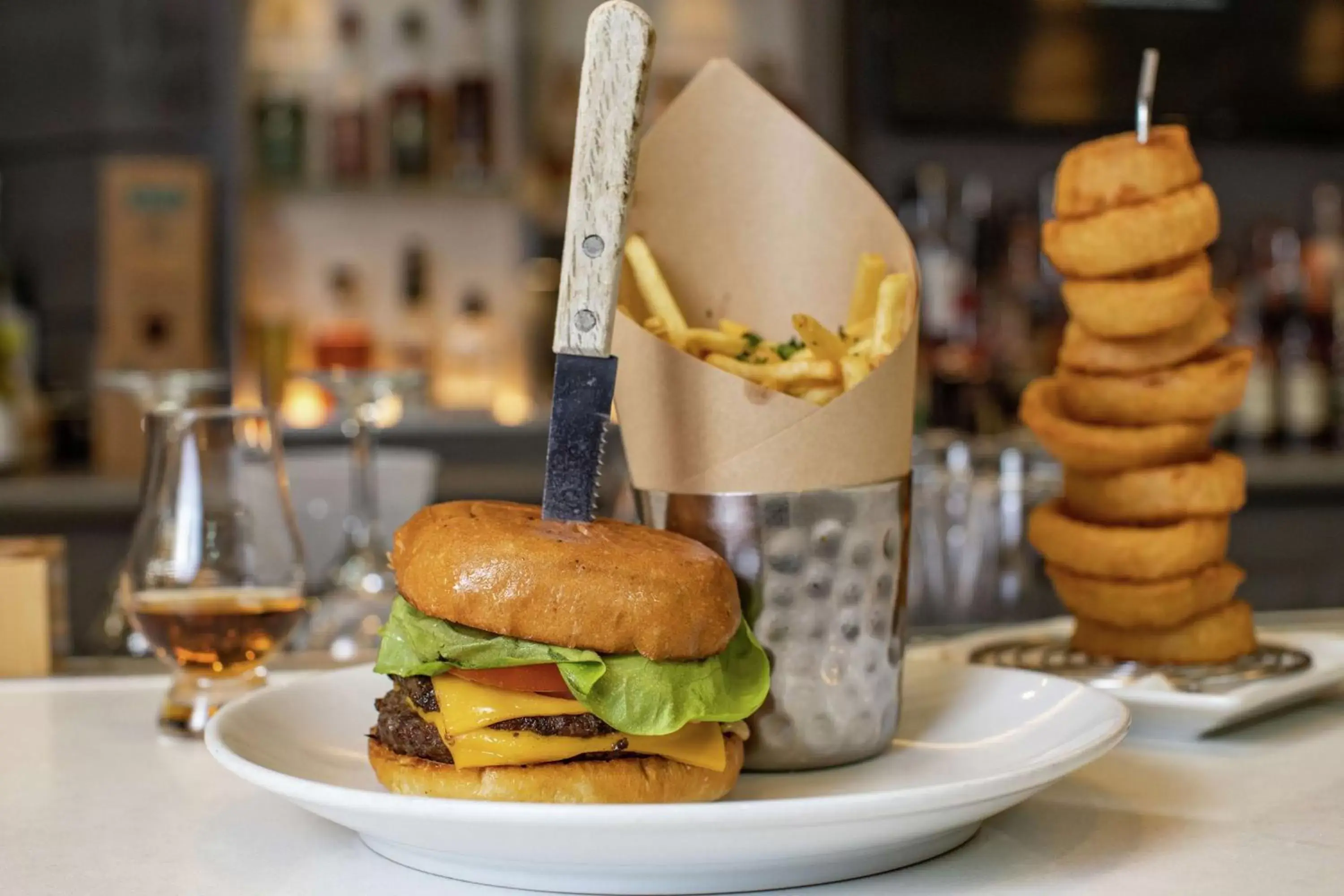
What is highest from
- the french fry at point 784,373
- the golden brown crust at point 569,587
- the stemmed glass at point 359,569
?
the french fry at point 784,373

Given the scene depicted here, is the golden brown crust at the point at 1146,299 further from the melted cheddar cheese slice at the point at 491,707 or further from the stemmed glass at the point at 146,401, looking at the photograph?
the stemmed glass at the point at 146,401

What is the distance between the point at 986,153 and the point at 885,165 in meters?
0.31

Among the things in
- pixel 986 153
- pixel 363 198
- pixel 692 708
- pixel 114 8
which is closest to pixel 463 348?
pixel 363 198

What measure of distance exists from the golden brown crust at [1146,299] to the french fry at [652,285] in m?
0.28

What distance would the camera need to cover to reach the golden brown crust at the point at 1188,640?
41.0 inches

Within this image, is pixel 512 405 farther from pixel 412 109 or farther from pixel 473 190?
pixel 412 109

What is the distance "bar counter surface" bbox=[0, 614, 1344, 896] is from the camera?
688 mm

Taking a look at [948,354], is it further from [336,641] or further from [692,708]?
[692,708]

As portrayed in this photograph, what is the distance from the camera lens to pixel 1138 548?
39.6 inches

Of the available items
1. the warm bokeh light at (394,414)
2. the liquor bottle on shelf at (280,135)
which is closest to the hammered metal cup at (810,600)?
the warm bokeh light at (394,414)

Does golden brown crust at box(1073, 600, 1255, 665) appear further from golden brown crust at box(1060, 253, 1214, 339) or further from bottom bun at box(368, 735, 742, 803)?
bottom bun at box(368, 735, 742, 803)

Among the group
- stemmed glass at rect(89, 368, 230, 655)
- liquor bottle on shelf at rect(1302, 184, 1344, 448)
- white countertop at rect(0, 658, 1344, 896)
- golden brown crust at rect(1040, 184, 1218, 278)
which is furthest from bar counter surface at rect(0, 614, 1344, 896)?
liquor bottle on shelf at rect(1302, 184, 1344, 448)

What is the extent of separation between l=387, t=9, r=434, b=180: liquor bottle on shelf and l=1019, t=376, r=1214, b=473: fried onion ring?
9.89 ft

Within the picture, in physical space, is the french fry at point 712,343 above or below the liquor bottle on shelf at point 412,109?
below
